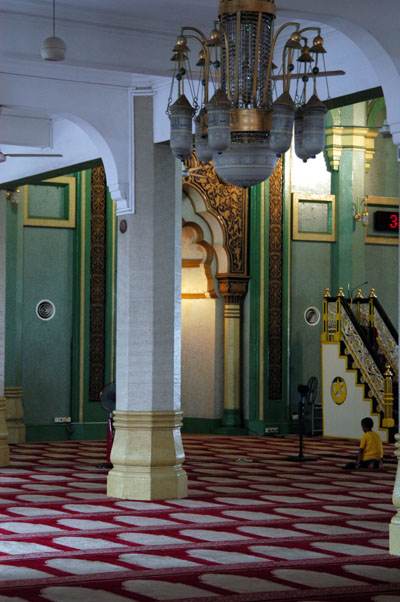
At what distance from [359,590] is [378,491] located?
12.7 feet

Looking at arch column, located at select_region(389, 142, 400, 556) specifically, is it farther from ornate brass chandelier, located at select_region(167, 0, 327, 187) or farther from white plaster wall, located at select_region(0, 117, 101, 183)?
white plaster wall, located at select_region(0, 117, 101, 183)

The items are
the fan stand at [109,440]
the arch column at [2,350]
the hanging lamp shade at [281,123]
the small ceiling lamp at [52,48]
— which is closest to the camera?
the hanging lamp shade at [281,123]

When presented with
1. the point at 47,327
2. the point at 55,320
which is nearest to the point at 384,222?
the point at 55,320

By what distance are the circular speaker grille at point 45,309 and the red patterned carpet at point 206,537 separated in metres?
2.95

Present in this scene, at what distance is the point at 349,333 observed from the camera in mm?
13703

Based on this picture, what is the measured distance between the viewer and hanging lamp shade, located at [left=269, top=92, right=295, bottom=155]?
16.1ft

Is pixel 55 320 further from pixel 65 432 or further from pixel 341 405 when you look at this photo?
pixel 341 405

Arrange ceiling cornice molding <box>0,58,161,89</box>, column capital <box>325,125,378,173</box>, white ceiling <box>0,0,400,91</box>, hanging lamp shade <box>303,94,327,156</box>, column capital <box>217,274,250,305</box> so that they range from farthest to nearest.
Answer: column capital <box>325,125,378,173</box> < column capital <box>217,274,250,305</box> < ceiling cornice molding <box>0,58,161,89</box> < white ceiling <box>0,0,400,91</box> < hanging lamp shade <box>303,94,327,156</box>

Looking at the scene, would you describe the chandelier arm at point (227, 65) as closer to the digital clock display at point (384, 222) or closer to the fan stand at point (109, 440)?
the fan stand at point (109, 440)

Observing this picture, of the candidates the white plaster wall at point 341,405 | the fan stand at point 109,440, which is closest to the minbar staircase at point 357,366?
the white plaster wall at point 341,405

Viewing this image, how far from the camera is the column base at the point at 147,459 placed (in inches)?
309

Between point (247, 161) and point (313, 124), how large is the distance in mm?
427

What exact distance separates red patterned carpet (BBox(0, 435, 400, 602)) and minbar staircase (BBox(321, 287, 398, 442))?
2846 mm

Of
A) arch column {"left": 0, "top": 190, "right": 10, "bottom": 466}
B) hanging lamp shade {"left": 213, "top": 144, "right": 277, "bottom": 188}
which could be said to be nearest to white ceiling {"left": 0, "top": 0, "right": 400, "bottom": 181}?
hanging lamp shade {"left": 213, "top": 144, "right": 277, "bottom": 188}
